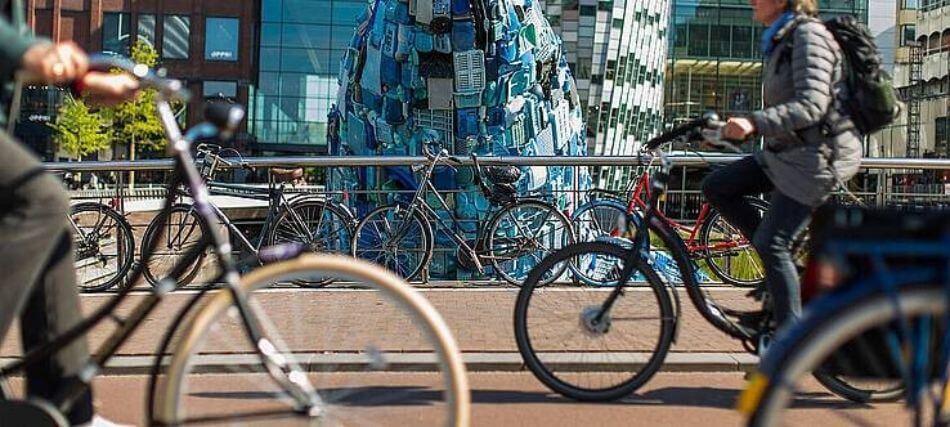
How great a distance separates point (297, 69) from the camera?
199 feet

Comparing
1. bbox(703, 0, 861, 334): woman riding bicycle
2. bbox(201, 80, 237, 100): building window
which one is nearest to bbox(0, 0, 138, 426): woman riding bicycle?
bbox(703, 0, 861, 334): woman riding bicycle

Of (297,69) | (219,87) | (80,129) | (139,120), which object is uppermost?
(297,69)

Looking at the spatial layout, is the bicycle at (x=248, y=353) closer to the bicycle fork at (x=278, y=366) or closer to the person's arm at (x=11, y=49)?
the bicycle fork at (x=278, y=366)

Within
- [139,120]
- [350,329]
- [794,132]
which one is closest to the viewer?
[350,329]

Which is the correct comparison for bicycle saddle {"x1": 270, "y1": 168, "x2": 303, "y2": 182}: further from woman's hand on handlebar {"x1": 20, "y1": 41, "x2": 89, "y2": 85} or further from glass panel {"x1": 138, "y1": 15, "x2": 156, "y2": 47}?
glass panel {"x1": 138, "y1": 15, "x2": 156, "y2": 47}

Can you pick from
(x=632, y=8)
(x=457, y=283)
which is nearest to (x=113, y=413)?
(x=457, y=283)

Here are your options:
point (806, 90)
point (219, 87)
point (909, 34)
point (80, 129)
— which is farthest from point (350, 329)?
point (909, 34)

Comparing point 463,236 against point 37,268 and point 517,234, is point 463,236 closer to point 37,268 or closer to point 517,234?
point 517,234

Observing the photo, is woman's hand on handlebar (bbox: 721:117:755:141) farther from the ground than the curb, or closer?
farther from the ground

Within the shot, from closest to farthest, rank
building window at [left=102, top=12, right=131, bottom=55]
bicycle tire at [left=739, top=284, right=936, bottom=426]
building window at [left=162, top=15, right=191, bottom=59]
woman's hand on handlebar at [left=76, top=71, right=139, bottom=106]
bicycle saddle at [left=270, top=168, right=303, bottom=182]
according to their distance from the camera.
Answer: bicycle tire at [left=739, top=284, right=936, bottom=426] → woman's hand on handlebar at [left=76, top=71, right=139, bottom=106] → bicycle saddle at [left=270, top=168, right=303, bottom=182] → building window at [left=102, top=12, right=131, bottom=55] → building window at [left=162, top=15, right=191, bottom=59]

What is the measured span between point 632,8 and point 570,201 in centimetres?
2597

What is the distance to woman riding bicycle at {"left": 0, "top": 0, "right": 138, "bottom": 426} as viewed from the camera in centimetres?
259

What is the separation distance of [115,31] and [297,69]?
39.8ft

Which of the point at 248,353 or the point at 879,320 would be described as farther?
the point at 248,353
